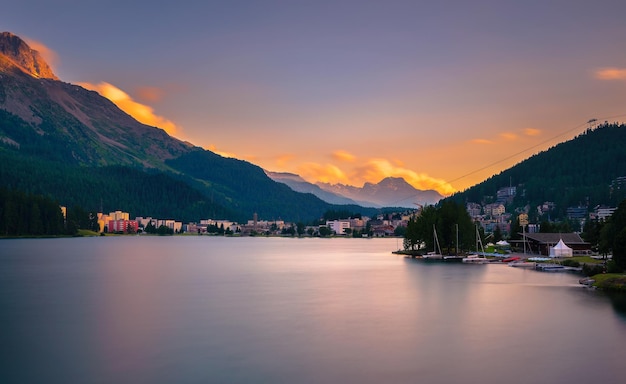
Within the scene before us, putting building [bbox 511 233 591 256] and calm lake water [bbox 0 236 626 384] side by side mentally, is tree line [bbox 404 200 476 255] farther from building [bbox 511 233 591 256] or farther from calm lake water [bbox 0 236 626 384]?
calm lake water [bbox 0 236 626 384]

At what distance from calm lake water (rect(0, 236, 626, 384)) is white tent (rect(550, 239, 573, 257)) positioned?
92.2 feet

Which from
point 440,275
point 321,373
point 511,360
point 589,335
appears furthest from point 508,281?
point 321,373

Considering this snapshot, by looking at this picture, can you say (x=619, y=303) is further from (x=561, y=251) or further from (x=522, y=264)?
(x=561, y=251)

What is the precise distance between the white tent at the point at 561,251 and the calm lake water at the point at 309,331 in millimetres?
28109

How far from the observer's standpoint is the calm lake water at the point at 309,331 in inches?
1153

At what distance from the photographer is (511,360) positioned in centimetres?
3172

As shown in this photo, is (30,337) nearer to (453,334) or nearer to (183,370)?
(183,370)

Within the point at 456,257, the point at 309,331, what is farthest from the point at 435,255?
the point at 309,331

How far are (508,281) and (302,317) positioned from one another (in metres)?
35.2

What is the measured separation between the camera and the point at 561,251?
10025 cm

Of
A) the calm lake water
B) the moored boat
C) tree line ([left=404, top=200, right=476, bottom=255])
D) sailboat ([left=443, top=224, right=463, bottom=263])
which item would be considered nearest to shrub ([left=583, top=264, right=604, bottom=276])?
the calm lake water

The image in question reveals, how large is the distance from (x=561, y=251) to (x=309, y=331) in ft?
242

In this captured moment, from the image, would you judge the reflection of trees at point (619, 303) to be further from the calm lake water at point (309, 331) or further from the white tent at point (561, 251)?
the white tent at point (561, 251)

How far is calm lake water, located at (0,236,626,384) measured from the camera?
29.3 meters
